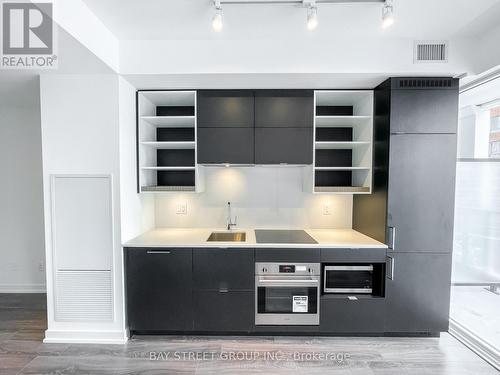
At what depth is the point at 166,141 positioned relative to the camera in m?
2.96

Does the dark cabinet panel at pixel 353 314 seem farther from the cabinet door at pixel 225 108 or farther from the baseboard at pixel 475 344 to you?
the cabinet door at pixel 225 108

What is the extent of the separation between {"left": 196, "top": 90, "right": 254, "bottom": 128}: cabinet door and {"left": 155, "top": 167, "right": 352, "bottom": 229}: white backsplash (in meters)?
0.65

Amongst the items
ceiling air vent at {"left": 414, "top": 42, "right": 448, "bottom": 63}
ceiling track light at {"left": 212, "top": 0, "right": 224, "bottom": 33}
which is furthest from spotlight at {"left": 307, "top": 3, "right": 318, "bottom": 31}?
ceiling air vent at {"left": 414, "top": 42, "right": 448, "bottom": 63}

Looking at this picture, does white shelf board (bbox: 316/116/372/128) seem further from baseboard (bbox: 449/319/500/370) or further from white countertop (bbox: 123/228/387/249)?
baseboard (bbox: 449/319/500/370)

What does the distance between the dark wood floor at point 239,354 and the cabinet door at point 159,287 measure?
0.22m

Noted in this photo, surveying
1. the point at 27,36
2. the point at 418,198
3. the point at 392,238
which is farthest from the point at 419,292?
the point at 27,36

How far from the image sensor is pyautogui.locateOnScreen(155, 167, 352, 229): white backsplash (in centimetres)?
306

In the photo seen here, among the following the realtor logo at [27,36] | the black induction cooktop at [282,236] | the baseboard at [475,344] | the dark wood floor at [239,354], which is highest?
the realtor logo at [27,36]

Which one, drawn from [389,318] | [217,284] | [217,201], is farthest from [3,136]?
[389,318]

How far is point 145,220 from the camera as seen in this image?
2.84 metres

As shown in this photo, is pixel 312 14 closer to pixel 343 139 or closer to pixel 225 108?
pixel 225 108

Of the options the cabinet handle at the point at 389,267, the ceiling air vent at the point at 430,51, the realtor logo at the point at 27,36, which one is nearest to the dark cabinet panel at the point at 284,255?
the cabinet handle at the point at 389,267

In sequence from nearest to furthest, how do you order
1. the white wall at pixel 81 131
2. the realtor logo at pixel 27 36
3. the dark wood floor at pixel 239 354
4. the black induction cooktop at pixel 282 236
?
1. the realtor logo at pixel 27 36
2. the dark wood floor at pixel 239 354
3. the white wall at pixel 81 131
4. the black induction cooktop at pixel 282 236

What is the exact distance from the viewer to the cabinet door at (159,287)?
238 centimetres
